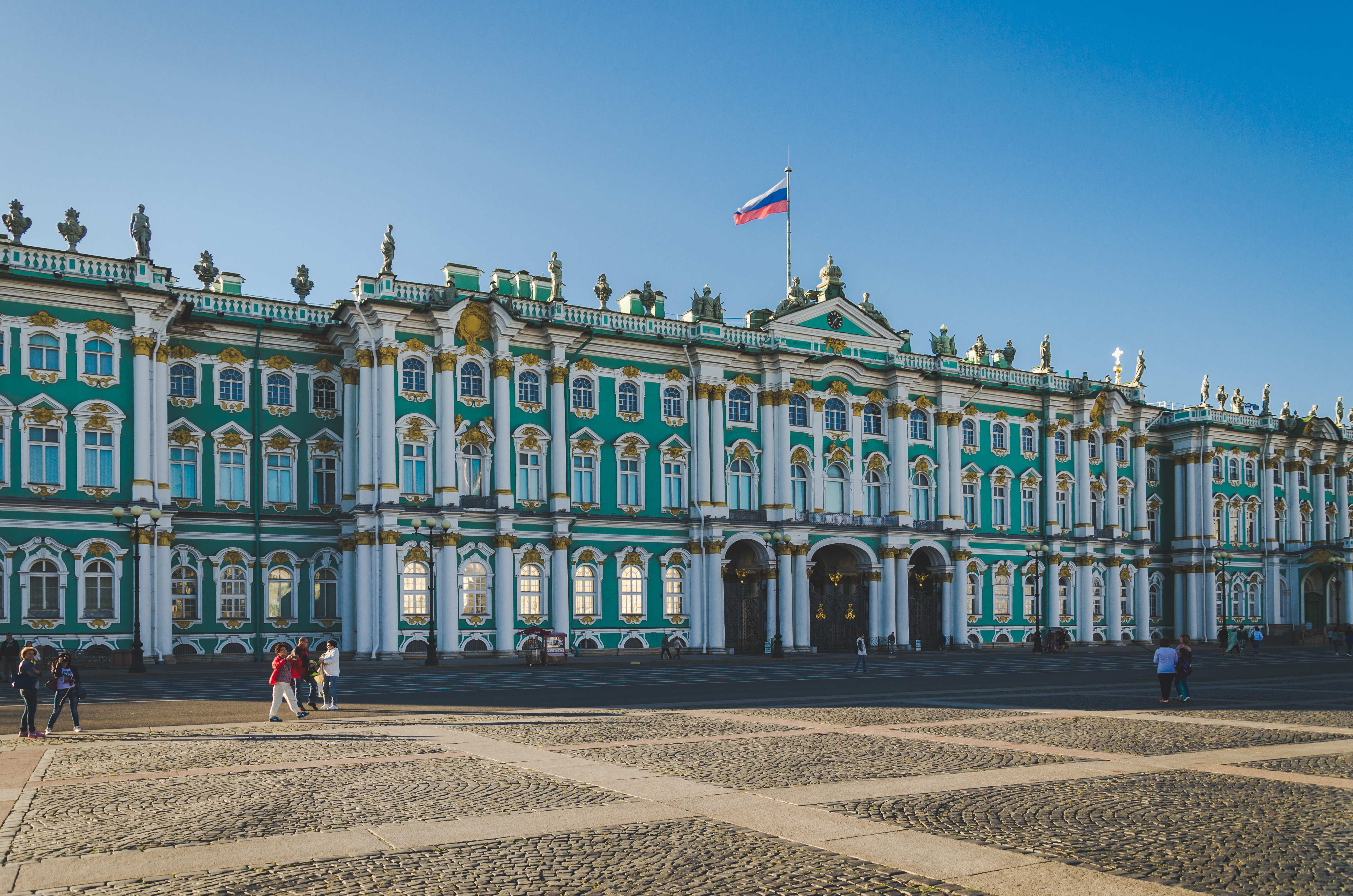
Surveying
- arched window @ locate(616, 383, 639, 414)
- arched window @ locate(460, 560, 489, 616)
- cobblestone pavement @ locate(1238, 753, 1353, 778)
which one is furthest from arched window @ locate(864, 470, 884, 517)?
cobblestone pavement @ locate(1238, 753, 1353, 778)

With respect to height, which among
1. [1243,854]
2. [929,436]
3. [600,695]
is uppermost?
[929,436]

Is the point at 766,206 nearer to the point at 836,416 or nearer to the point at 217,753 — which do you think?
the point at 836,416

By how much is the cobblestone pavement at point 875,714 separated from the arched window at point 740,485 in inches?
1350

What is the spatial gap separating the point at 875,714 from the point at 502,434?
105 ft

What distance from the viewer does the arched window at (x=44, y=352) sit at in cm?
4600

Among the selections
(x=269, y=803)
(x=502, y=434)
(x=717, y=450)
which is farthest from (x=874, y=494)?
(x=269, y=803)

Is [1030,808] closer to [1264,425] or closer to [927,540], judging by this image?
[927,540]

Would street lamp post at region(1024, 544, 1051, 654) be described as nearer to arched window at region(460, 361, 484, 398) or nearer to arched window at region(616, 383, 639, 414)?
arched window at region(616, 383, 639, 414)

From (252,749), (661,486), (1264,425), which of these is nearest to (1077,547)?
(1264,425)

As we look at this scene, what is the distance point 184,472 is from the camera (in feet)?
167

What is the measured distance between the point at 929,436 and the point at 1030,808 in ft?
182

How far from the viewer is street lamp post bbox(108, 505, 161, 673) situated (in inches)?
1645

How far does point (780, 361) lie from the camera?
202 ft

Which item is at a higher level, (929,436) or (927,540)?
(929,436)
